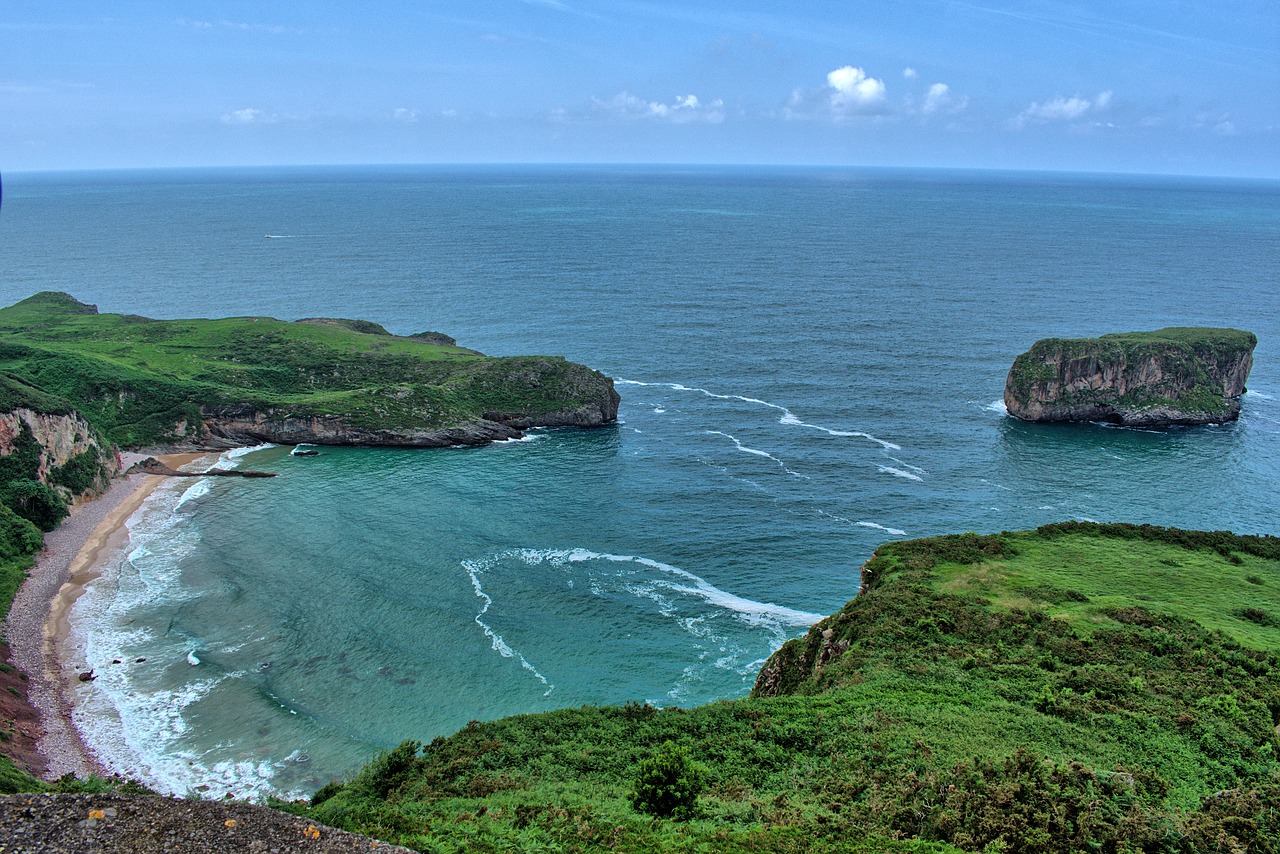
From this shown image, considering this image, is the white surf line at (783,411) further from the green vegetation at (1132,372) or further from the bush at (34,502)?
the bush at (34,502)

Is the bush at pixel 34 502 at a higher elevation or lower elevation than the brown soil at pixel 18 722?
higher

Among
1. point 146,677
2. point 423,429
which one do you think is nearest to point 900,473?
point 423,429

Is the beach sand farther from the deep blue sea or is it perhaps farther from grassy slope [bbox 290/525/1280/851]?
grassy slope [bbox 290/525/1280/851]

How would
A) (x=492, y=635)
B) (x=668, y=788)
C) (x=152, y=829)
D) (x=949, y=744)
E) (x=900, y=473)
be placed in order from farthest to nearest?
(x=900, y=473) < (x=492, y=635) < (x=949, y=744) < (x=668, y=788) < (x=152, y=829)

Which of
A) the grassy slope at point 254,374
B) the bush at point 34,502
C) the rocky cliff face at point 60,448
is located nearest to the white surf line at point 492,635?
the grassy slope at point 254,374

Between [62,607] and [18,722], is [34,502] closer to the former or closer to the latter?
[62,607]

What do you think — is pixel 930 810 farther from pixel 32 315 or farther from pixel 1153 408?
pixel 32 315
